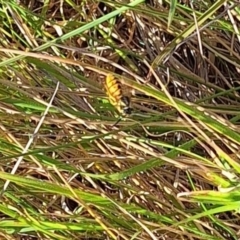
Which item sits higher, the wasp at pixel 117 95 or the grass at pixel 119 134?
the wasp at pixel 117 95

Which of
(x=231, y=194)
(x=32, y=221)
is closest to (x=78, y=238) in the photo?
(x=32, y=221)

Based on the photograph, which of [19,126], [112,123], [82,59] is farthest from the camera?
[82,59]

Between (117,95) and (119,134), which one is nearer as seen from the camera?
(117,95)

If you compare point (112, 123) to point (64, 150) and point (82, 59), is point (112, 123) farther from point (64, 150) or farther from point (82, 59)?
point (82, 59)

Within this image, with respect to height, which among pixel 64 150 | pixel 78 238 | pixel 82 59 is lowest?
pixel 78 238
